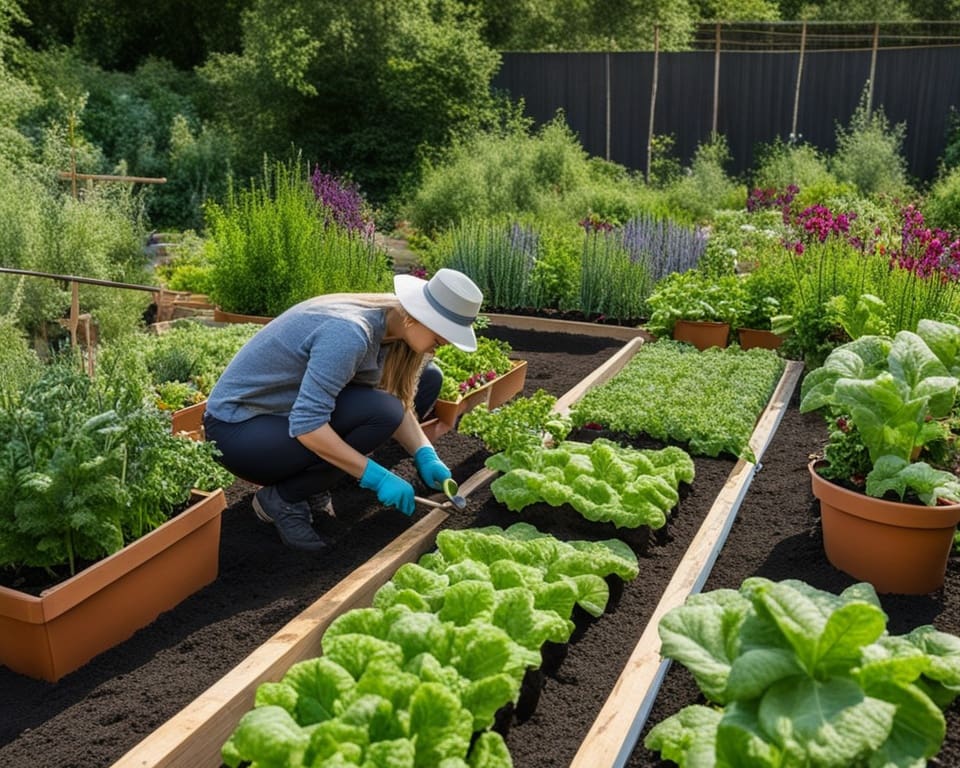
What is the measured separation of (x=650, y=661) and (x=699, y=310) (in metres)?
3.80

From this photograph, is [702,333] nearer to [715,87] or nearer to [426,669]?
[426,669]

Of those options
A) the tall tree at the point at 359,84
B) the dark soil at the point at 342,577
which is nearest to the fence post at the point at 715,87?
the tall tree at the point at 359,84

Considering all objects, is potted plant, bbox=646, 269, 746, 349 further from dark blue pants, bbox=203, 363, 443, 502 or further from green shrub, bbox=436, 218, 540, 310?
dark blue pants, bbox=203, 363, 443, 502

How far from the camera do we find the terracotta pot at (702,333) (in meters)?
6.05

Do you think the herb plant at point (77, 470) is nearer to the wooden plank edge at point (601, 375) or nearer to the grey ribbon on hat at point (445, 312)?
the grey ribbon on hat at point (445, 312)

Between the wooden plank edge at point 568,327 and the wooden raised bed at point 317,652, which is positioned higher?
the wooden raised bed at point 317,652

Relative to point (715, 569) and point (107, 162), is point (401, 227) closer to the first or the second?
point (107, 162)

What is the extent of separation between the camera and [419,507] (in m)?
3.91

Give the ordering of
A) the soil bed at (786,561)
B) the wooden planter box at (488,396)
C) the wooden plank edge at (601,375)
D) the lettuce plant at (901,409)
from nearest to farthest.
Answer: the soil bed at (786,561) < the lettuce plant at (901,409) < the wooden planter box at (488,396) < the wooden plank edge at (601,375)

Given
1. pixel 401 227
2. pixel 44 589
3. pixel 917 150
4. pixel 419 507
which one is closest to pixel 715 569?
pixel 419 507

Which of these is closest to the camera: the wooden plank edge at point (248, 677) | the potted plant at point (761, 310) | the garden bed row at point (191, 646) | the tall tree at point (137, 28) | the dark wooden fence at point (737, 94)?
the wooden plank edge at point (248, 677)

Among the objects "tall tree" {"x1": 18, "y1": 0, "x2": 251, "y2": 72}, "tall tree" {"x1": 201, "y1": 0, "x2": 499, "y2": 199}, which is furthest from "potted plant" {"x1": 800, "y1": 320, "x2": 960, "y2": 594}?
"tall tree" {"x1": 18, "y1": 0, "x2": 251, "y2": 72}

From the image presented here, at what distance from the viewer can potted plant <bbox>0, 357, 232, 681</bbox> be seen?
2658 mm

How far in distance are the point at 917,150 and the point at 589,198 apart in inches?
268
